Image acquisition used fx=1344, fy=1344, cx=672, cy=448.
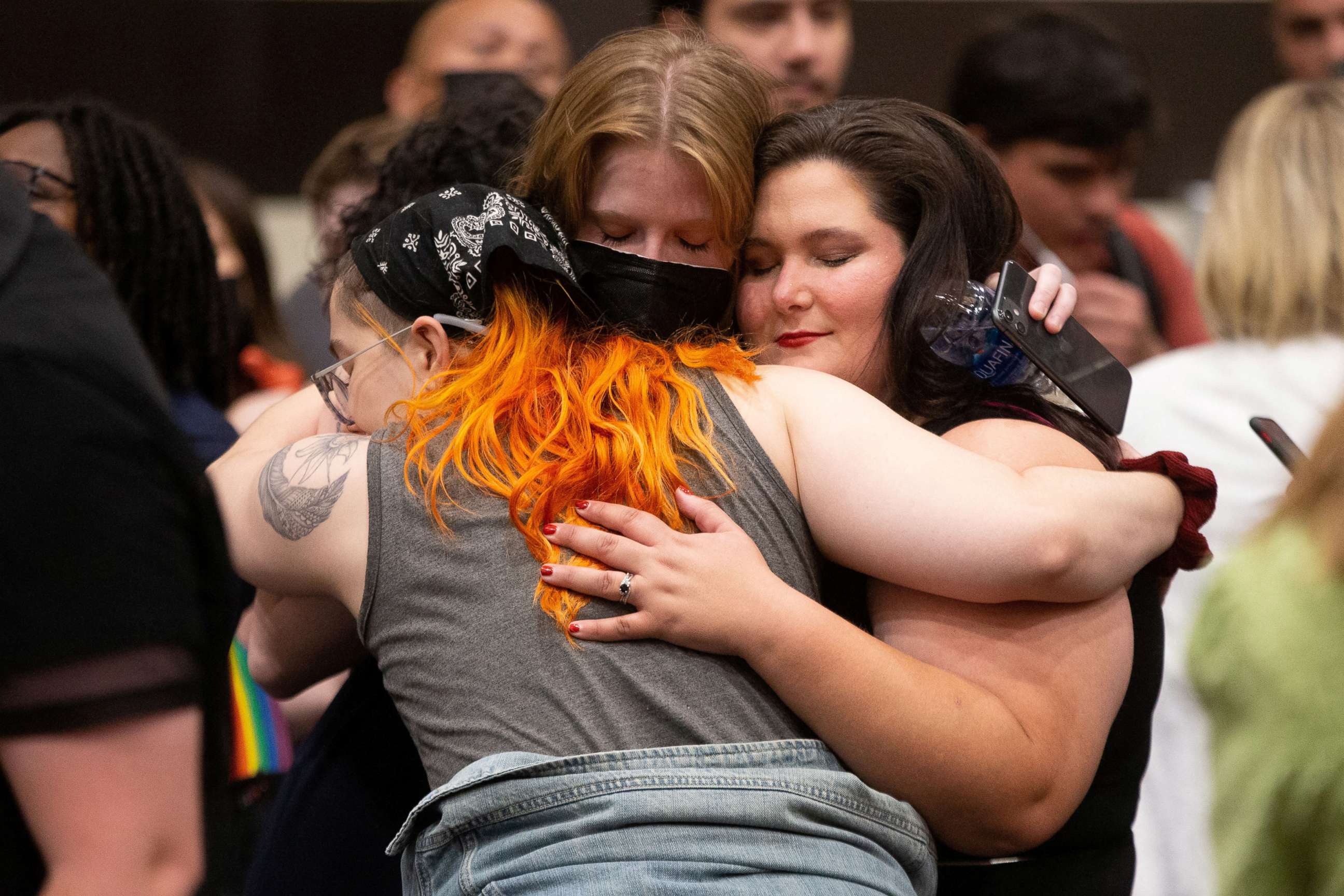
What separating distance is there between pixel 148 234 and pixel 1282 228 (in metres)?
2.07

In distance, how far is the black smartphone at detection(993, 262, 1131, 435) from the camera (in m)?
1.68

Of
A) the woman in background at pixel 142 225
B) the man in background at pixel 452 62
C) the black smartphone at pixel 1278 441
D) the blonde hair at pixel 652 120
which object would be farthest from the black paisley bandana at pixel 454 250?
the man in background at pixel 452 62

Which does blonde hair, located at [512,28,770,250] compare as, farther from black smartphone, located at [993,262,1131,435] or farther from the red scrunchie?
the red scrunchie

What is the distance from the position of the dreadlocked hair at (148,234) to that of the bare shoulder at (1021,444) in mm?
1433

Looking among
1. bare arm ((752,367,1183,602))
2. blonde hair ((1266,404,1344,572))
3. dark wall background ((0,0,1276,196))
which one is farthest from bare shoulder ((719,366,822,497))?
dark wall background ((0,0,1276,196))

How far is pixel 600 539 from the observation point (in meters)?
1.49

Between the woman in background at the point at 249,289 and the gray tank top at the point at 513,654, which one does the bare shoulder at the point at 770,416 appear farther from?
the woman in background at the point at 249,289

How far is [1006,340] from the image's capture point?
1704 millimetres

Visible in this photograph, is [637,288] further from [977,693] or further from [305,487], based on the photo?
[977,693]

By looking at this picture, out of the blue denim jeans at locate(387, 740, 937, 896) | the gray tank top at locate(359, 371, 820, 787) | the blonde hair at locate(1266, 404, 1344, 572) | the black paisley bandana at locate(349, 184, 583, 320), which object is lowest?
the blue denim jeans at locate(387, 740, 937, 896)

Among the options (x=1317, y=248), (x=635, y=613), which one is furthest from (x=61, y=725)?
(x=1317, y=248)

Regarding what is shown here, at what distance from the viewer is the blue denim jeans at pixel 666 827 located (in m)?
1.35

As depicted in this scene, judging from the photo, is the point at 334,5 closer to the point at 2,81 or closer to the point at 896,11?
the point at 2,81

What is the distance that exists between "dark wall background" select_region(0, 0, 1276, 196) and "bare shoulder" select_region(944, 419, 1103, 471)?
Answer: 301cm
